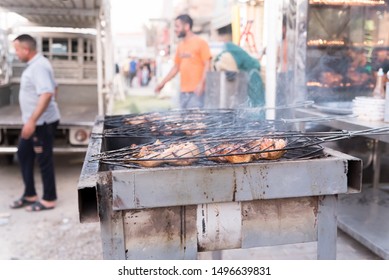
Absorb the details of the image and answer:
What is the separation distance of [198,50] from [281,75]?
1014 mm

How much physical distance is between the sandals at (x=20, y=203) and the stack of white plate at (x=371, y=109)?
3.18m

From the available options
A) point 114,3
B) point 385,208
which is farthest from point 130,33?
point 385,208

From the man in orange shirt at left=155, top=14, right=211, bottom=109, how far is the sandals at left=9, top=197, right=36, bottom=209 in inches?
74.9

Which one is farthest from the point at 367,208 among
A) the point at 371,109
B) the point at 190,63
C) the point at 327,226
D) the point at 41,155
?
the point at 41,155

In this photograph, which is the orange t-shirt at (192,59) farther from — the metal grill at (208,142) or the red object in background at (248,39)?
the metal grill at (208,142)

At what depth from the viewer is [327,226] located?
1776 millimetres

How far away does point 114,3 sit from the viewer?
7.29 meters

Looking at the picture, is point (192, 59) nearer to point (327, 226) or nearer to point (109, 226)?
point (327, 226)

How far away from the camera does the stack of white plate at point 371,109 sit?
114 inches

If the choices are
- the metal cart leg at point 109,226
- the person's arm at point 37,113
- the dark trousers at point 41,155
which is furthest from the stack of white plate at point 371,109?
the dark trousers at point 41,155

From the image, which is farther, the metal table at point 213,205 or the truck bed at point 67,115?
the truck bed at point 67,115

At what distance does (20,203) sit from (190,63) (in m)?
2.40

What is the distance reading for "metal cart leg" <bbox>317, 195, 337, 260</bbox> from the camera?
1767 millimetres

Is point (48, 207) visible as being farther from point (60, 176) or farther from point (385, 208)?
point (385, 208)
